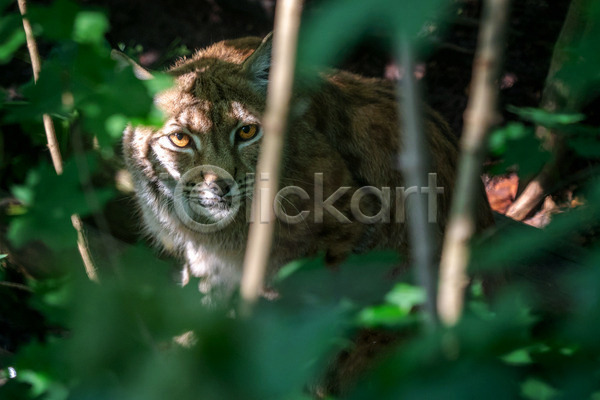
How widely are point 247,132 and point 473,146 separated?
2.38 meters

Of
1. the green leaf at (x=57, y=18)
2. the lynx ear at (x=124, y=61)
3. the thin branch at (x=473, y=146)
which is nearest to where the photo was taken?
the thin branch at (x=473, y=146)

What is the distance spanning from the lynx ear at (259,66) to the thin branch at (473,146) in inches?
88.1

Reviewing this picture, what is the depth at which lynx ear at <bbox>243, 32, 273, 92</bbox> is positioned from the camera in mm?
3121

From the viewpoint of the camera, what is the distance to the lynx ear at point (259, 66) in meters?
3.12

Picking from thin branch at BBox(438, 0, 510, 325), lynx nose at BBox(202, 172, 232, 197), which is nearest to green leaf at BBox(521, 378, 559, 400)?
thin branch at BBox(438, 0, 510, 325)

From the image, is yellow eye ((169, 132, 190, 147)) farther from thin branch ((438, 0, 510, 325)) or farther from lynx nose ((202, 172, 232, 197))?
thin branch ((438, 0, 510, 325))

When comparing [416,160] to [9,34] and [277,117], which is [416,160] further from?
[9,34]

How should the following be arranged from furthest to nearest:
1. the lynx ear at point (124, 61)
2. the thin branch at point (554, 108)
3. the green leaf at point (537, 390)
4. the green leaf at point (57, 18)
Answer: the thin branch at point (554, 108) < the lynx ear at point (124, 61) < the green leaf at point (57, 18) < the green leaf at point (537, 390)

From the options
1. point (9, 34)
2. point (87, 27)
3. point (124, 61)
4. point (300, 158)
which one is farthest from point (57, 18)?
point (300, 158)

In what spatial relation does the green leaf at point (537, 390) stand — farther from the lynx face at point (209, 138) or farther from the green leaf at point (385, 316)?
the lynx face at point (209, 138)

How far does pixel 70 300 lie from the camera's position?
1.17 m

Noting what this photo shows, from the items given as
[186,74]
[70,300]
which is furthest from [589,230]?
[70,300]

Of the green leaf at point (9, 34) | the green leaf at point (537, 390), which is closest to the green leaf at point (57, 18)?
the green leaf at point (9, 34)

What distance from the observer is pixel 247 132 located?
3.24 m
